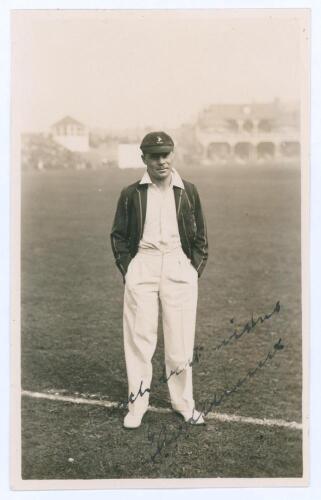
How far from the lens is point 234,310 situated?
7.40 metres

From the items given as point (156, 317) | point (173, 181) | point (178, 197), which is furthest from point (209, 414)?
point (173, 181)

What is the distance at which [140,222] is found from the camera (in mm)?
4984

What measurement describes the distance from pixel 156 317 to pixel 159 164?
113cm

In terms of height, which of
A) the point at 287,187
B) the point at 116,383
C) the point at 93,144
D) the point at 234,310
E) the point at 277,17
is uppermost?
the point at 277,17

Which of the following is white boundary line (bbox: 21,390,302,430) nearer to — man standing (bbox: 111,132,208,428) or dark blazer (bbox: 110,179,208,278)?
man standing (bbox: 111,132,208,428)

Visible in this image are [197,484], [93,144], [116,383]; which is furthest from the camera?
[93,144]

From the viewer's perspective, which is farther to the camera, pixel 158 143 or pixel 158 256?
pixel 158 256

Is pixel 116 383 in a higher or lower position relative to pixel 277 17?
lower

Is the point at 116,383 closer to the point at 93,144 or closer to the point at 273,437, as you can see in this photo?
the point at 273,437

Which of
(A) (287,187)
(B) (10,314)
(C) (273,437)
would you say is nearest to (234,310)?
(A) (287,187)

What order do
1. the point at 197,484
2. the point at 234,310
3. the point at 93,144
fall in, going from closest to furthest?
the point at 197,484
the point at 93,144
the point at 234,310

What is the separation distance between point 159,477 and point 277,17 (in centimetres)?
367

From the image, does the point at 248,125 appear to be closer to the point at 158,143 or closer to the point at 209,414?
the point at 158,143

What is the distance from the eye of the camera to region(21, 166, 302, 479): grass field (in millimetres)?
5066
